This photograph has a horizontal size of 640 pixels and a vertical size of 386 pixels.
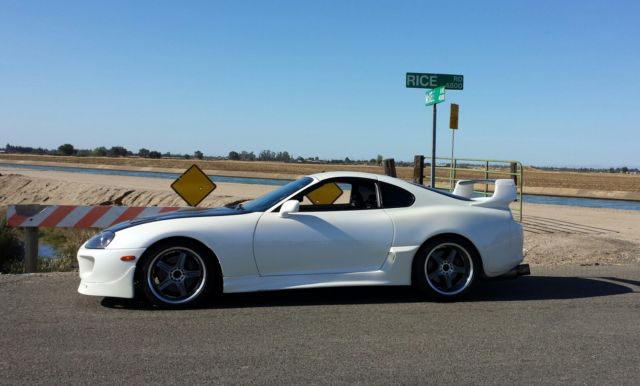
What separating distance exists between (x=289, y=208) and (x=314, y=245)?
0.46 metres

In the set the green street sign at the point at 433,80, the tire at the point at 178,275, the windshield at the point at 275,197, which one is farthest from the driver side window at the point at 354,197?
the green street sign at the point at 433,80

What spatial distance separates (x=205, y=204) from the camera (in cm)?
2083

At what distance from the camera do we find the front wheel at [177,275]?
18.9 feet

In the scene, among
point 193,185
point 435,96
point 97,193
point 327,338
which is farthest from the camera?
point 97,193

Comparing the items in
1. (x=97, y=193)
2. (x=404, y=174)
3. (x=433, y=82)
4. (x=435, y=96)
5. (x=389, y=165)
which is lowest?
(x=97, y=193)

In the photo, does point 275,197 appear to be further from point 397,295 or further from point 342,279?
point 397,295

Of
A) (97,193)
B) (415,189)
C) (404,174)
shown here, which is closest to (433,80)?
(415,189)

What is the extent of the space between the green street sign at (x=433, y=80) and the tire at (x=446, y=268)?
19.4ft

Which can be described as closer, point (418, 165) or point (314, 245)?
point (314, 245)

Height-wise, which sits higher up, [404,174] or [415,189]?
[415,189]

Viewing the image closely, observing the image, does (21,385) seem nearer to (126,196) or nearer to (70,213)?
(70,213)

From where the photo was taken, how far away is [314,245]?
6020 millimetres

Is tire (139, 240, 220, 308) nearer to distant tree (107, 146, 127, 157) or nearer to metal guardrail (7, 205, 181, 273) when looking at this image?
metal guardrail (7, 205, 181, 273)

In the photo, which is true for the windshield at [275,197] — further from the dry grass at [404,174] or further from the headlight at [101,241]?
the dry grass at [404,174]
